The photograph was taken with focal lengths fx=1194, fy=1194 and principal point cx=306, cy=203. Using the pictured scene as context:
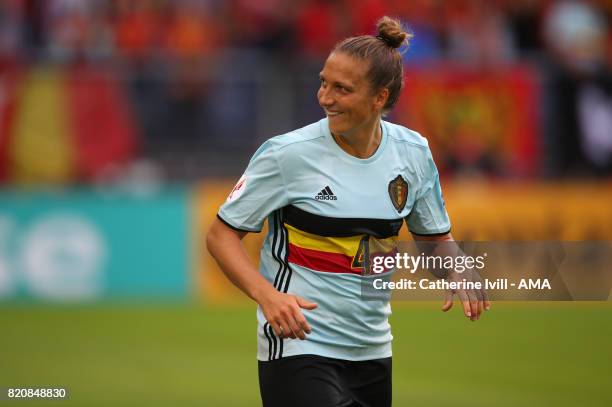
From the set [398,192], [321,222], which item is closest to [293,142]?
[321,222]

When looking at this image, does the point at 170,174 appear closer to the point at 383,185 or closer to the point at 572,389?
the point at 572,389

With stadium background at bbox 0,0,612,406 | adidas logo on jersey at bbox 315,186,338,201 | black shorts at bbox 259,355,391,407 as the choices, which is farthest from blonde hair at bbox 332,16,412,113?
stadium background at bbox 0,0,612,406

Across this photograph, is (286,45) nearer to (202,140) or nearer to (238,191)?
(202,140)

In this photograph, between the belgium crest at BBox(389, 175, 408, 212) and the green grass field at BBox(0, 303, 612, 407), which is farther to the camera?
the green grass field at BBox(0, 303, 612, 407)

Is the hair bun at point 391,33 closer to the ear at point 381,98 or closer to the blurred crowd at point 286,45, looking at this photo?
the ear at point 381,98

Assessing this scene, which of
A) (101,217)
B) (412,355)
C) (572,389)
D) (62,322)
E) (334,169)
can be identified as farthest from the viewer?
(101,217)

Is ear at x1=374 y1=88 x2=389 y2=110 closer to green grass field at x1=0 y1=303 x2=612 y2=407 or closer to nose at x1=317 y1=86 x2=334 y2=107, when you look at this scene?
nose at x1=317 y1=86 x2=334 y2=107

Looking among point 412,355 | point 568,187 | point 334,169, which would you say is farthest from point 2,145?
point 334,169

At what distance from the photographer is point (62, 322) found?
13.4 m

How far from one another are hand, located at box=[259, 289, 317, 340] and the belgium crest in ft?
2.38

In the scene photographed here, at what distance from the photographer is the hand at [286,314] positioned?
4.77 m

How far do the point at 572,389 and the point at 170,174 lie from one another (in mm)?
6806

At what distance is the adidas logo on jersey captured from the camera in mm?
5223

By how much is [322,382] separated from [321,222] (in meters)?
0.69
